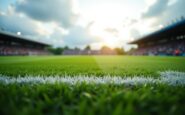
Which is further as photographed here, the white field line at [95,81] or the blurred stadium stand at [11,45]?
the blurred stadium stand at [11,45]

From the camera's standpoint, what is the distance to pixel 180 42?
33.1 m

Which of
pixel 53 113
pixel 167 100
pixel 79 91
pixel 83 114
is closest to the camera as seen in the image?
pixel 83 114

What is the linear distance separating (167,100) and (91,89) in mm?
1047

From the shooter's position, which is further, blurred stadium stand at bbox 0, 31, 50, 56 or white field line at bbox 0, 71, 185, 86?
blurred stadium stand at bbox 0, 31, 50, 56

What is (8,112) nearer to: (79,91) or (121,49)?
(79,91)

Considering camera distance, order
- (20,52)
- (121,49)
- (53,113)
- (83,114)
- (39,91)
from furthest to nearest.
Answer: (121,49) < (20,52) < (39,91) < (53,113) < (83,114)

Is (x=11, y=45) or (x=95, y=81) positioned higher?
(x=11, y=45)

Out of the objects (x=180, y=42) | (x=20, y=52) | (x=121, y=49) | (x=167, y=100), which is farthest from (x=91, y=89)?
(x=121, y=49)

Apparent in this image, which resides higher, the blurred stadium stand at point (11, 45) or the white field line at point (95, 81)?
the blurred stadium stand at point (11, 45)

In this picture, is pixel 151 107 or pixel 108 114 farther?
pixel 151 107

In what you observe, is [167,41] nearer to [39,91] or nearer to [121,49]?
[39,91]

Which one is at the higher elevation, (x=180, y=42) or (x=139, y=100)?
(x=180, y=42)

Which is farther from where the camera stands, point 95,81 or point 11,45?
point 11,45

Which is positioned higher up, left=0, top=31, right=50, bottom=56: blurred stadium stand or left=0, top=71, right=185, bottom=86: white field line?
left=0, top=31, right=50, bottom=56: blurred stadium stand
